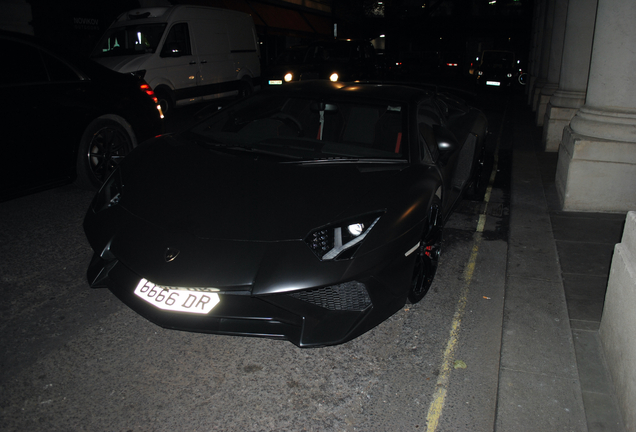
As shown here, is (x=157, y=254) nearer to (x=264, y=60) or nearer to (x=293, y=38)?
(x=264, y=60)

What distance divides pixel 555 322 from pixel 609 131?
3.10 meters

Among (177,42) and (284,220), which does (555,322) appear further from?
(177,42)

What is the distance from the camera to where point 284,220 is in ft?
8.70

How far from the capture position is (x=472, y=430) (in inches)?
89.0

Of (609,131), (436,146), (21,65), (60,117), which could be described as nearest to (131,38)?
(21,65)

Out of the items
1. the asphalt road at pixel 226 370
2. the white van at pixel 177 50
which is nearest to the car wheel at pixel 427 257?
the asphalt road at pixel 226 370

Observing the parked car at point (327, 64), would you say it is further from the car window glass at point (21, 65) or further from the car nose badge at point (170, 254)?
the car nose badge at point (170, 254)

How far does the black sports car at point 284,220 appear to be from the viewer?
2.39 metres

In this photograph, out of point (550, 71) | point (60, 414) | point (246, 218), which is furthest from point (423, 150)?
point (550, 71)

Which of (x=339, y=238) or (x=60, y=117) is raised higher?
(x=60, y=117)

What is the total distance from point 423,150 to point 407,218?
87 cm

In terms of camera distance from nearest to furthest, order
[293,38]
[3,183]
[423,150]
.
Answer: [423,150], [3,183], [293,38]

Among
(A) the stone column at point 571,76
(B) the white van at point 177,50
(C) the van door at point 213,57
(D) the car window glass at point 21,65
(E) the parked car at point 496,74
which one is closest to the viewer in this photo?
(D) the car window glass at point 21,65

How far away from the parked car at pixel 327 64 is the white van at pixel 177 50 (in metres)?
1.27
